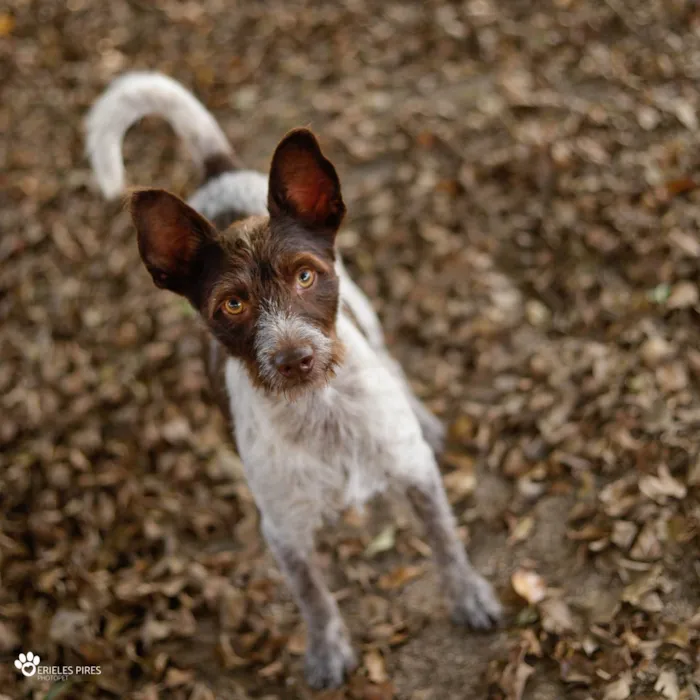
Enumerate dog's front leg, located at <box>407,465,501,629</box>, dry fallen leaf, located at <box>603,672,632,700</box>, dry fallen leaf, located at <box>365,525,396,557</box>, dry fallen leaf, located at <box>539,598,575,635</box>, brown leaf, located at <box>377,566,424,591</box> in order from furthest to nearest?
dry fallen leaf, located at <box>365,525,396,557</box>
brown leaf, located at <box>377,566,424,591</box>
dog's front leg, located at <box>407,465,501,629</box>
dry fallen leaf, located at <box>539,598,575,635</box>
dry fallen leaf, located at <box>603,672,632,700</box>

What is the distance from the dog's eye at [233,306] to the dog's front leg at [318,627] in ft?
3.29

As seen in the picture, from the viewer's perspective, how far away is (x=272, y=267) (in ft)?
8.79

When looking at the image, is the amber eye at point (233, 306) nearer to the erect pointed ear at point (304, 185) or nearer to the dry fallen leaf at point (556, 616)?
the erect pointed ear at point (304, 185)

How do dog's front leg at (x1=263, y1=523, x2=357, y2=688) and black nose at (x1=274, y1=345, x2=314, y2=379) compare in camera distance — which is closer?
black nose at (x1=274, y1=345, x2=314, y2=379)

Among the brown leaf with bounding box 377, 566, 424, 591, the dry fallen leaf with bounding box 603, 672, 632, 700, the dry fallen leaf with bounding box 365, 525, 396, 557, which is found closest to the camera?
the dry fallen leaf with bounding box 603, 672, 632, 700

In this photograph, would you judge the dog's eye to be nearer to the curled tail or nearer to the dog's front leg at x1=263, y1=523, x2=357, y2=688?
the dog's front leg at x1=263, y1=523, x2=357, y2=688

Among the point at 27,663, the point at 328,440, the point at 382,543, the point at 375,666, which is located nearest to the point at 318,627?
the point at 375,666

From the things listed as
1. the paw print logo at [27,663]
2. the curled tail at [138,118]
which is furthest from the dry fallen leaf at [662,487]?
the paw print logo at [27,663]

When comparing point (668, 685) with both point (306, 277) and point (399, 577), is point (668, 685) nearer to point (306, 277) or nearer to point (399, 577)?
point (399, 577)

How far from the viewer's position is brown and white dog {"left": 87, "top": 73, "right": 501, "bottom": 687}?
2.68m

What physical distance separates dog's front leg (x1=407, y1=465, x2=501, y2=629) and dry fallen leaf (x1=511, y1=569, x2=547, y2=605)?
0.12 m

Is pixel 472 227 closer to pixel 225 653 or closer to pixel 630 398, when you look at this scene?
pixel 630 398

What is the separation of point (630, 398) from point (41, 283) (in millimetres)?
3928

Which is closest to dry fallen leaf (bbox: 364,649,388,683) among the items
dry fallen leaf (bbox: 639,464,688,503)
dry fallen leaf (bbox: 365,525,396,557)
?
dry fallen leaf (bbox: 365,525,396,557)
